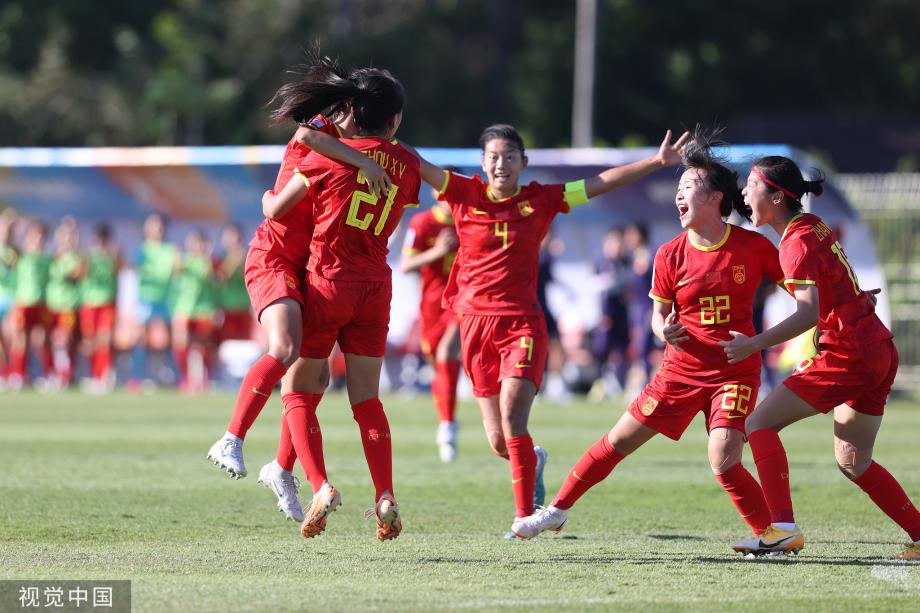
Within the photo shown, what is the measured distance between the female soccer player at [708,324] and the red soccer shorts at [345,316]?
1.25 meters

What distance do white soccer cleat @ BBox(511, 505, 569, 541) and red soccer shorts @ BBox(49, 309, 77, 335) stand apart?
1526 cm

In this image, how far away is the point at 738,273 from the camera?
272 inches

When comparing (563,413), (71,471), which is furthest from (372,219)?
(563,413)

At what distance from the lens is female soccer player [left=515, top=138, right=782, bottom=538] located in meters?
6.89

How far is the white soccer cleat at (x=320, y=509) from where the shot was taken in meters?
6.66

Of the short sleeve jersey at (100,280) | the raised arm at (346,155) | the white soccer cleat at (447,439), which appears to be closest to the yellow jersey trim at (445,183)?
the raised arm at (346,155)

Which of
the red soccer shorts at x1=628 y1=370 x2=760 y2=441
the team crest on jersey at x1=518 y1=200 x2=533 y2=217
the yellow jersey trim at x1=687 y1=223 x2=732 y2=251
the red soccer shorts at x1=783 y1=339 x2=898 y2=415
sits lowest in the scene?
the red soccer shorts at x1=628 y1=370 x2=760 y2=441

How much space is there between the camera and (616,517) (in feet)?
27.7

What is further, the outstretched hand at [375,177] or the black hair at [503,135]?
the black hair at [503,135]

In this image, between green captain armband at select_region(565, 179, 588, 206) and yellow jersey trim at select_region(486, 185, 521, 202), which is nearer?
green captain armband at select_region(565, 179, 588, 206)

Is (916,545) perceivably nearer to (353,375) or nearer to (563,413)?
(353,375)

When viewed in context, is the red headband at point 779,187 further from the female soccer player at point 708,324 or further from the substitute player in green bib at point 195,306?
the substitute player in green bib at point 195,306

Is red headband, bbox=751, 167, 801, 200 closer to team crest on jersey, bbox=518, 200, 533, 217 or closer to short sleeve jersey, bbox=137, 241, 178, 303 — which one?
team crest on jersey, bbox=518, 200, 533, 217

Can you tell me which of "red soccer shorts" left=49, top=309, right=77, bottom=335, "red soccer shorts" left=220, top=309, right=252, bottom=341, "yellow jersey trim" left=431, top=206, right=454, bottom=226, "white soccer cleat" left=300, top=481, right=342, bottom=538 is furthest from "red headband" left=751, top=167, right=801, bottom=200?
"red soccer shorts" left=49, top=309, right=77, bottom=335
